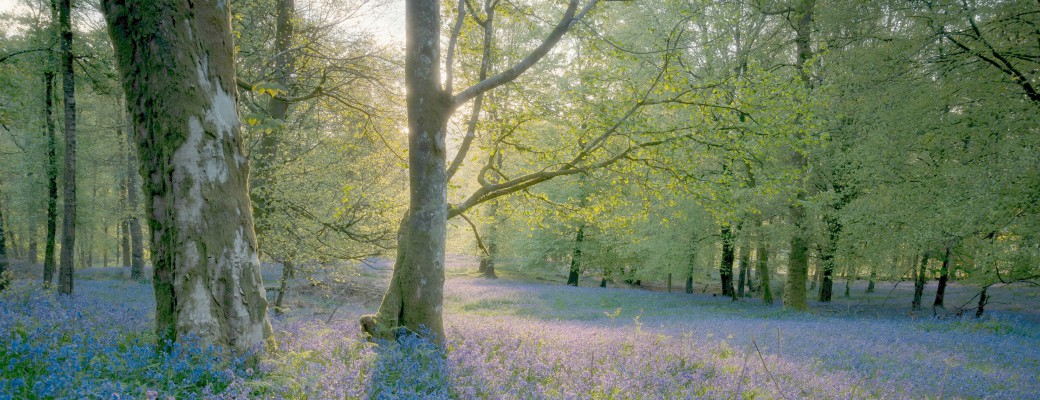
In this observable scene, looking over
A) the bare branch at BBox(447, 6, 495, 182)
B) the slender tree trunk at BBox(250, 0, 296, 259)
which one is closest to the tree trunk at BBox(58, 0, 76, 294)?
the slender tree trunk at BBox(250, 0, 296, 259)

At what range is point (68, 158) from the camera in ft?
33.0

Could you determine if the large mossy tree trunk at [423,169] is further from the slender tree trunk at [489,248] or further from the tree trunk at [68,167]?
the slender tree trunk at [489,248]

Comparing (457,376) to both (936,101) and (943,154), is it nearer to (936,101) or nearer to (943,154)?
(936,101)

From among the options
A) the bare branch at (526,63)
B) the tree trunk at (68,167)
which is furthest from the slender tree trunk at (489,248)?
the bare branch at (526,63)

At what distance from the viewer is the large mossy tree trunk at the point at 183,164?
3.56 meters

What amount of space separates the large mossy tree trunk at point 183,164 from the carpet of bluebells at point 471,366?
31cm

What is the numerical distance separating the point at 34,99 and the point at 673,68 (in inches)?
932

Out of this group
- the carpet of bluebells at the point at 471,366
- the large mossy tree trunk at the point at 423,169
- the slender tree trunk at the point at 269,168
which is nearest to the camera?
the carpet of bluebells at the point at 471,366

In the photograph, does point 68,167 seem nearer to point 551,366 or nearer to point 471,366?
point 471,366

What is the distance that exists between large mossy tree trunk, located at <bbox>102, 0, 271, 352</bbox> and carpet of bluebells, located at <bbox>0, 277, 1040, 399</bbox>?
1.03 feet

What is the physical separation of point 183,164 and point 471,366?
9.98 ft

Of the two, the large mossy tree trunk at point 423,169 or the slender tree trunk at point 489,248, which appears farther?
the slender tree trunk at point 489,248

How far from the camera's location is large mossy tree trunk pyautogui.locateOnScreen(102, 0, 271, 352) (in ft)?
11.7

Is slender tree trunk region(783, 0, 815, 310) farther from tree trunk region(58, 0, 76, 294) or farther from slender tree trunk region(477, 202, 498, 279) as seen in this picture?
slender tree trunk region(477, 202, 498, 279)
